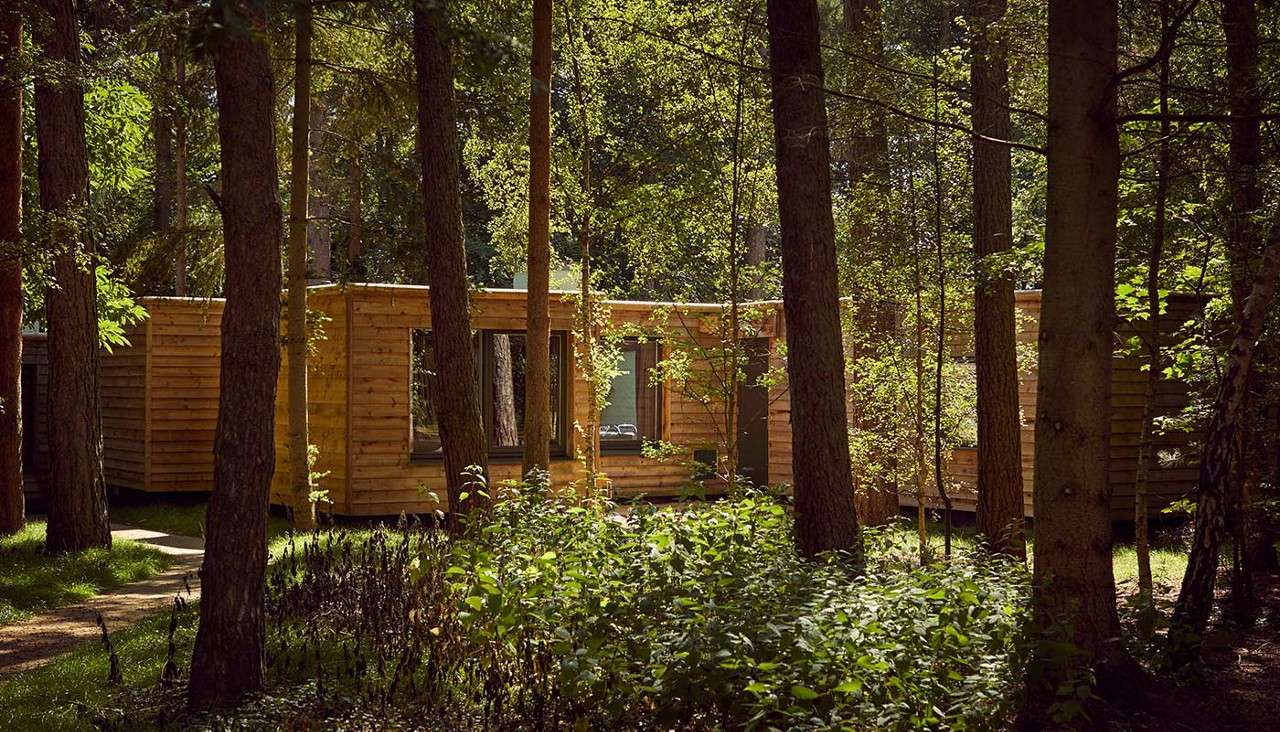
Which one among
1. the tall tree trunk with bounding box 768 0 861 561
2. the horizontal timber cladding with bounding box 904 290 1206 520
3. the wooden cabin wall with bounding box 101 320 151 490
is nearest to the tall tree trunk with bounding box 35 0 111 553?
the wooden cabin wall with bounding box 101 320 151 490

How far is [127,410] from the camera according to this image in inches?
634

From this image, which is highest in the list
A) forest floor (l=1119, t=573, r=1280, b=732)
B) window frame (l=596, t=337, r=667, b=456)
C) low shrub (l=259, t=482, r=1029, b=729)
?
window frame (l=596, t=337, r=667, b=456)

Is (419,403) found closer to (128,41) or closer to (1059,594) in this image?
(128,41)

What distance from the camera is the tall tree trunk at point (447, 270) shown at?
8867mm

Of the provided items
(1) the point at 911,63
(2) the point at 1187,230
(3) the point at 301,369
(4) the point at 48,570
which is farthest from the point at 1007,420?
(4) the point at 48,570

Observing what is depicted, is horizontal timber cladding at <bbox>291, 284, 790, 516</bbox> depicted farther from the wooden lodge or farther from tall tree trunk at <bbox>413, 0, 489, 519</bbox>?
tall tree trunk at <bbox>413, 0, 489, 519</bbox>

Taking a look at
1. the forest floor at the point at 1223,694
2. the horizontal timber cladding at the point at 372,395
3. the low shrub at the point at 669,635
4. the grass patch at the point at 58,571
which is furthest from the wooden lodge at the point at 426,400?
the forest floor at the point at 1223,694

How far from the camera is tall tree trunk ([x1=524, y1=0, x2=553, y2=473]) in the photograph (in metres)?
9.36

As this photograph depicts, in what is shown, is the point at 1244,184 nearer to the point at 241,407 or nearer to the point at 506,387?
the point at 241,407

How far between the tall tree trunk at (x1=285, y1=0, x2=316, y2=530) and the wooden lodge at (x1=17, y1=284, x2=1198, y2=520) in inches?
20.8

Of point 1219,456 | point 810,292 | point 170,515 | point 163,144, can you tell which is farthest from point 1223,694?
point 163,144

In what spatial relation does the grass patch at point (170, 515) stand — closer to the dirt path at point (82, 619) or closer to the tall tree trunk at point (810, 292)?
the dirt path at point (82, 619)

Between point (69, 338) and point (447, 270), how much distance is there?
381 centimetres

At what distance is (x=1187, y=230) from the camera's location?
8.70 m
